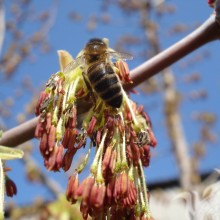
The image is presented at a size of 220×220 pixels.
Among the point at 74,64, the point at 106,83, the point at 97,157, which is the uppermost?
the point at 74,64

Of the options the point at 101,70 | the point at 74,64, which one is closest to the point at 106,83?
the point at 101,70

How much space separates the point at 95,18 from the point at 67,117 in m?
9.61

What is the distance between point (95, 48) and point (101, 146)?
47 centimetres

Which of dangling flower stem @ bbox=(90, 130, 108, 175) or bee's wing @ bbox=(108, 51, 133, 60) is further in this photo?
bee's wing @ bbox=(108, 51, 133, 60)

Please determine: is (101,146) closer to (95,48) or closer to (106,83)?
(106,83)

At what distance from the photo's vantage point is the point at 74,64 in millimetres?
1893

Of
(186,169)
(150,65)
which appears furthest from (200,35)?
(186,169)

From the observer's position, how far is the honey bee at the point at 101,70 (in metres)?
1.66

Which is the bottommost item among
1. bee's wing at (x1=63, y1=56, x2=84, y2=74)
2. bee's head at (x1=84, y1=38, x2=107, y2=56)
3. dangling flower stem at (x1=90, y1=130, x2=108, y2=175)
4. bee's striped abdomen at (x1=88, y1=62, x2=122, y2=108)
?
dangling flower stem at (x1=90, y1=130, x2=108, y2=175)

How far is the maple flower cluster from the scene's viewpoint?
5.04ft

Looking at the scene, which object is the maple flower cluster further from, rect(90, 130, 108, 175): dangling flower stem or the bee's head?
the bee's head

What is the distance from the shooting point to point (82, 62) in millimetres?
1929

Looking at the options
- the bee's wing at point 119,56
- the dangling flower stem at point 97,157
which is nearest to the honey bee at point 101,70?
the bee's wing at point 119,56

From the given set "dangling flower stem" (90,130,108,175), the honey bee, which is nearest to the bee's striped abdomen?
the honey bee
